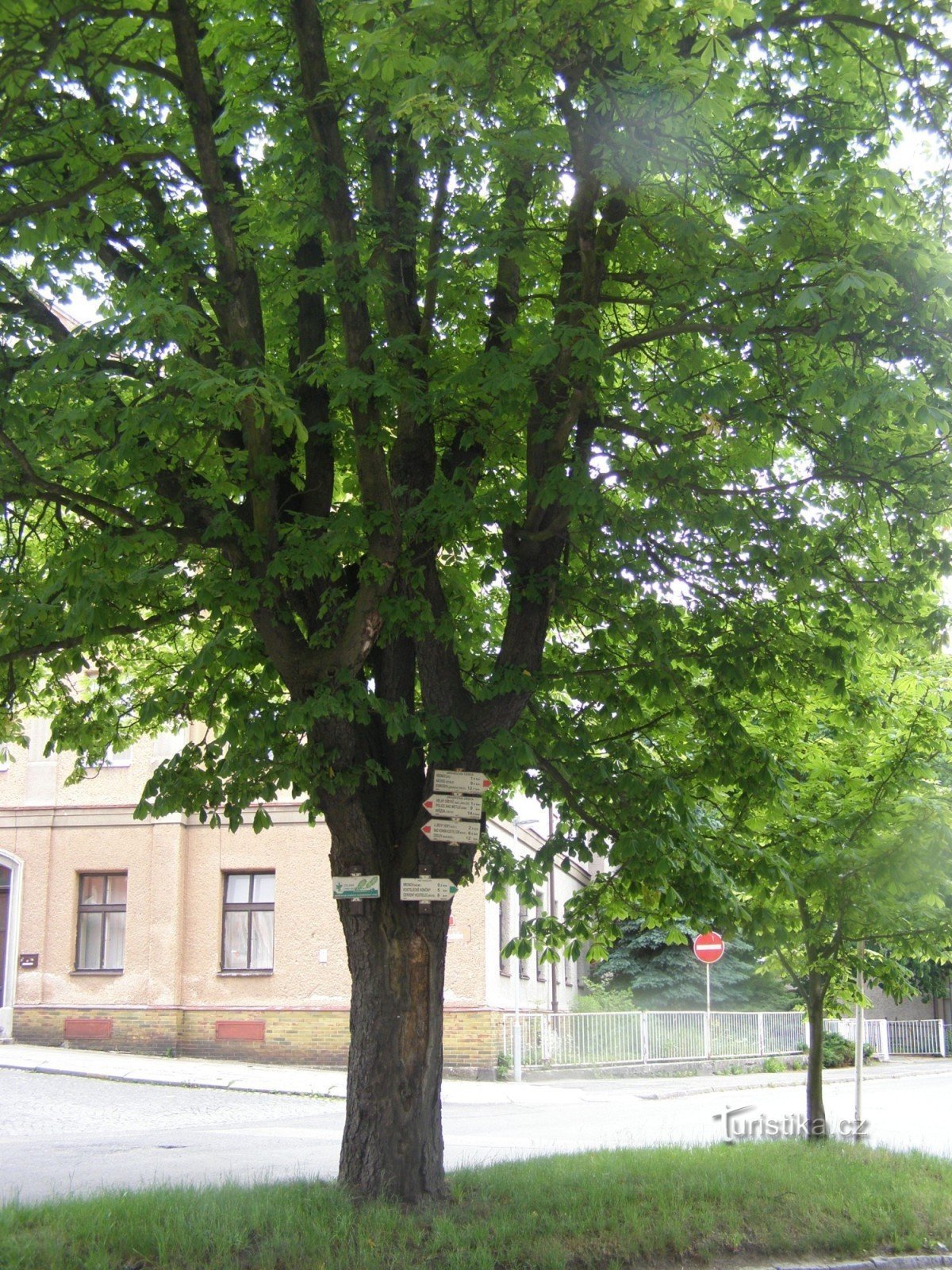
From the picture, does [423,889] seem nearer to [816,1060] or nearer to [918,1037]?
[816,1060]

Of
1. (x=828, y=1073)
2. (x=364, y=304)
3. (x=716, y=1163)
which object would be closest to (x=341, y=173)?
(x=364, y=304)

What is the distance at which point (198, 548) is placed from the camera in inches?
342

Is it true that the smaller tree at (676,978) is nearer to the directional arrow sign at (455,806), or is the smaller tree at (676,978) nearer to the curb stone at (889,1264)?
the curb stone at (889,1264)

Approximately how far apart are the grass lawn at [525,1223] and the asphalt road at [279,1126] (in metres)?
1.48

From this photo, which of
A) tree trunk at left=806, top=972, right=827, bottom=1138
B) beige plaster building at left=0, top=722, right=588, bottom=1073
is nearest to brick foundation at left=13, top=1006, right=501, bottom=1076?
beige plaster building at left=0, top=722, right=588, bottom=1073

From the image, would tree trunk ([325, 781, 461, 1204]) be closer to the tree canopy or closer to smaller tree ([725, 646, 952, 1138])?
the tree canopy

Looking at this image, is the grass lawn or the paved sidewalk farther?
the paved sidewalk

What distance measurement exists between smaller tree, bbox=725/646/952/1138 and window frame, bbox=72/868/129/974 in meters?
17.4

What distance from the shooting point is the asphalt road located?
1187cm

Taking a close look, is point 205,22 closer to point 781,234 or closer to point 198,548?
point 198,548

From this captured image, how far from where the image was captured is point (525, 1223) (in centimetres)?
792

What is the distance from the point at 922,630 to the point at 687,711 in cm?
181

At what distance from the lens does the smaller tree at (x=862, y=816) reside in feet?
34.8

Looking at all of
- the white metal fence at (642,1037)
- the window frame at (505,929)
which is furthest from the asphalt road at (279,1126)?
the window frame at (505,929)
